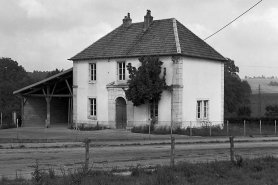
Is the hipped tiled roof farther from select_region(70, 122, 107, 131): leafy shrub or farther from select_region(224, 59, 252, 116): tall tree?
select_region(224, 59, 252, 116): tall tree

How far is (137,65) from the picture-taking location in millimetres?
34906

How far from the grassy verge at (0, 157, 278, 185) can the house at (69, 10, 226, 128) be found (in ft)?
62.0

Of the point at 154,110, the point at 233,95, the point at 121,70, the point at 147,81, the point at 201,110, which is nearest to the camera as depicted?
the point at 147,81

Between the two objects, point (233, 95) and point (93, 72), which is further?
point (233, 95)

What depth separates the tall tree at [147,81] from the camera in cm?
3272

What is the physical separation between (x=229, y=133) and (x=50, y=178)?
23745mm

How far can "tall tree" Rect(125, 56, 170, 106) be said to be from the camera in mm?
32719

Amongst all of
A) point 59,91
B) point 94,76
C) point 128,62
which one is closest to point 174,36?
point 128,62

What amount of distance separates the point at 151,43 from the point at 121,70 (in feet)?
10.4

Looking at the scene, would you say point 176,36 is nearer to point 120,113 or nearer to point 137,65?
point 137,65

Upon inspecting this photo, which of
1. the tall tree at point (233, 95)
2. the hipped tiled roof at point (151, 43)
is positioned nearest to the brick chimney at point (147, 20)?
the hipped tiled roof at point (151, 43)

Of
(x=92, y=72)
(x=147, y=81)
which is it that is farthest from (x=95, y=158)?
(x=92, y=72)

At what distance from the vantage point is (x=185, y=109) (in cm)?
3381

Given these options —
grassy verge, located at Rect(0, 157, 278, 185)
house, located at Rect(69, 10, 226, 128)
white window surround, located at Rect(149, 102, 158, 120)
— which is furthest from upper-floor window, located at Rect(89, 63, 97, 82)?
grassy verge, located at Rect(0, 157, 278, 185)
